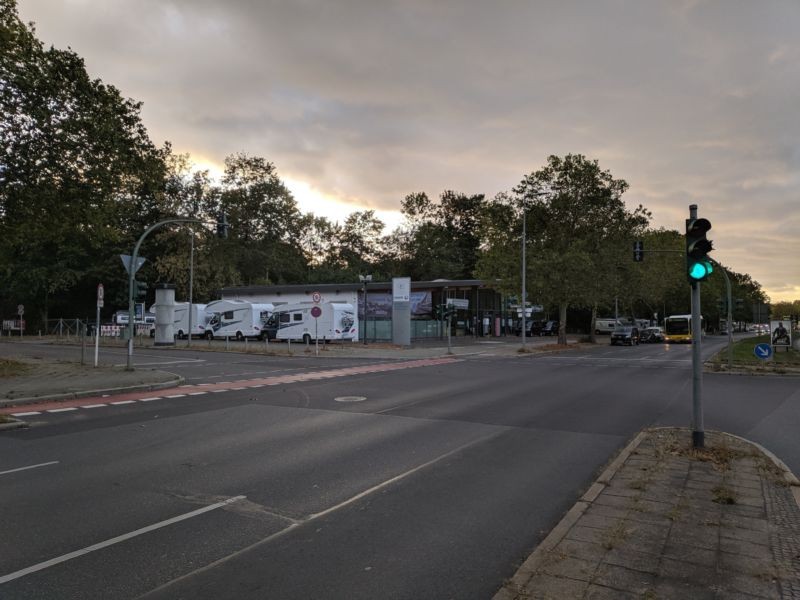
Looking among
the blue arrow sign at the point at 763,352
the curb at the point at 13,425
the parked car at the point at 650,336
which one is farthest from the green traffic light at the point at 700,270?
the parked car at the point at 650,336

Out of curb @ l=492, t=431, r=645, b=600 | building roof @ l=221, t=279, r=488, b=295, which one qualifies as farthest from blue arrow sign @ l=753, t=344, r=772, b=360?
building roof @ l=221, t=279, r=488, b=295

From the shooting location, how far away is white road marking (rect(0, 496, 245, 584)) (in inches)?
154

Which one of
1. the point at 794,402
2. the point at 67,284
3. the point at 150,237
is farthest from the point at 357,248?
the point at 794,402

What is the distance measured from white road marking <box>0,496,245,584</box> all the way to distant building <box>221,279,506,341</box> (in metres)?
36.2

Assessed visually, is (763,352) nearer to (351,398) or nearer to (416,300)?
(351,398)

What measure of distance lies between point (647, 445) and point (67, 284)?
61581 mm

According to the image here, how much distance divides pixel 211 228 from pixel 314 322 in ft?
92.2

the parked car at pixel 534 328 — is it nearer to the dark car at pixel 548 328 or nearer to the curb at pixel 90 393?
the dark car at pixel 548 328

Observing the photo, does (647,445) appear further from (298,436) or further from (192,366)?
(192,366)

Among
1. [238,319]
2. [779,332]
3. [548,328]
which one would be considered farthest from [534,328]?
[238,319]

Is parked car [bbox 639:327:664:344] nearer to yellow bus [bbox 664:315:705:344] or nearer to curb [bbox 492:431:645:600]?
yellow bus [bbox 664:315:705:344]

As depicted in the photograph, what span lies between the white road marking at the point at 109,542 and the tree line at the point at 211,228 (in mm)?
17973

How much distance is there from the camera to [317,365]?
2316 cm

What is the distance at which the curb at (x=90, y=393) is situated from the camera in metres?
12.4
